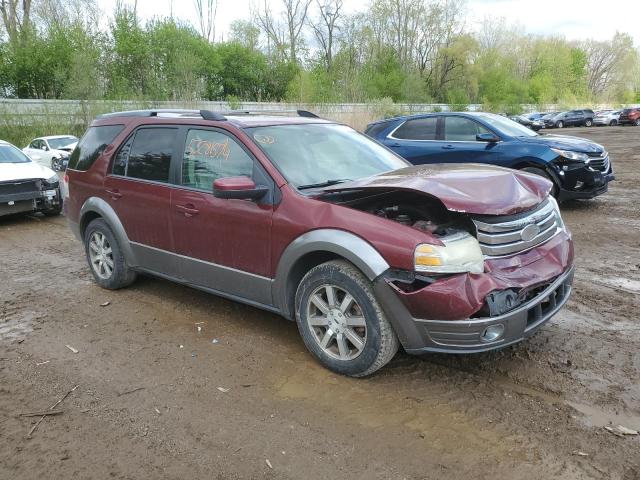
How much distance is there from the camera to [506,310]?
3174mm

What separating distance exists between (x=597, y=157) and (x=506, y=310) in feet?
22.5

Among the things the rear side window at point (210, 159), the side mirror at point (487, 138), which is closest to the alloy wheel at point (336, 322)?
the rear side window at point (210, 159)

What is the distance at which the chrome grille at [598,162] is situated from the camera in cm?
875

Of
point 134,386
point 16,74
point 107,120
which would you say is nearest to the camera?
point 134,386

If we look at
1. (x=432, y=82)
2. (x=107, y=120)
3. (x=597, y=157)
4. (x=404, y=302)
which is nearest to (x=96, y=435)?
(x=404, y=302)

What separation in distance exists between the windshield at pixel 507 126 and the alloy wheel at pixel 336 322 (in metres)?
Answer: 6.94

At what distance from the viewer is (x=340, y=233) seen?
348 centimetres

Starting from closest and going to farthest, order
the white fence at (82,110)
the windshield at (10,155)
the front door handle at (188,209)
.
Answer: the front door handle at (188,209), the windshield at (10,155), the white fence at (82,110)

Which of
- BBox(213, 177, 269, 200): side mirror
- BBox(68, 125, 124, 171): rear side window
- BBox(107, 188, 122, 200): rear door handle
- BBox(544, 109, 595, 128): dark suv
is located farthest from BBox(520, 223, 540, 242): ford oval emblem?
BBox(544, 109, 595, 128): dark suv

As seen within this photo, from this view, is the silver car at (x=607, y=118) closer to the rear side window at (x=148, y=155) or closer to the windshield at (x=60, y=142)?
the windshield at (x=60, y=142)

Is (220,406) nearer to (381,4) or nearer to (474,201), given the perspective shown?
(474,201)

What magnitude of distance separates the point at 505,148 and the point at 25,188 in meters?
8.59

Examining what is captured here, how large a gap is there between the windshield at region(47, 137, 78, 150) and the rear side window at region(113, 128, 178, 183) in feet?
52.1

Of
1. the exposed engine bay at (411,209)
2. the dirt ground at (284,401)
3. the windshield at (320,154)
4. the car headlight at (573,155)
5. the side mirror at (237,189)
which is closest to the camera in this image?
the dirt ground at (284,401)
